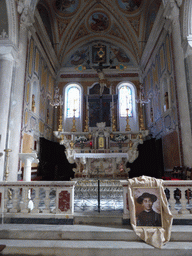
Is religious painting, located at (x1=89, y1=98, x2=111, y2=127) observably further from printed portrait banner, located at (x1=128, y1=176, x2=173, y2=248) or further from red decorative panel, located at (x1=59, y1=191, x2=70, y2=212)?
printed portrait banner, located at (x1=128, y1=176, x2=173, y2=248)

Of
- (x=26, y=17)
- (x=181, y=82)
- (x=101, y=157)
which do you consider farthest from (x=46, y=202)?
(x=26, y=17)

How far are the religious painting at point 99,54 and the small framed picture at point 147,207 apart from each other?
46.7 feet

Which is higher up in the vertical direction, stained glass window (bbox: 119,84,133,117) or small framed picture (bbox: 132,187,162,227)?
stained glass window (bbox: 119,84,133,117)

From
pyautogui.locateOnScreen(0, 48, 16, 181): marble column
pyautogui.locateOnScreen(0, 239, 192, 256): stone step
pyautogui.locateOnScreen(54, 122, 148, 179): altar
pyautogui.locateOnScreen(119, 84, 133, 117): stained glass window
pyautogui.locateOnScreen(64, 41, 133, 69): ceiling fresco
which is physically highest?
pyautogui.locateOnScreen(64, 41, 133, 69): ceiling fresco

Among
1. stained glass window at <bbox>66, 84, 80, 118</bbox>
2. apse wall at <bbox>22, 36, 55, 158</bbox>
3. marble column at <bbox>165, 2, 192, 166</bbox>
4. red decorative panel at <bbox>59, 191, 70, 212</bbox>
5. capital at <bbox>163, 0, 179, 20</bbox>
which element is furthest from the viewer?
stained glass window at <bbox>66, 84, 80, 118</bbox>

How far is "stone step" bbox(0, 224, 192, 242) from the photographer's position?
12.4 ft

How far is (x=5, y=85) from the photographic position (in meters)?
7.97

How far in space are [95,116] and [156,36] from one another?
6.47 metres

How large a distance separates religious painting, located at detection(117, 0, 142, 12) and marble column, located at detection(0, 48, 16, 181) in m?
9.96

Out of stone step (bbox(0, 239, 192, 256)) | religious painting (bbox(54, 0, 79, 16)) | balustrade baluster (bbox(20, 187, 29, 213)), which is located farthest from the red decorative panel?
religious painting (bbox(54, 0, 79, 16))

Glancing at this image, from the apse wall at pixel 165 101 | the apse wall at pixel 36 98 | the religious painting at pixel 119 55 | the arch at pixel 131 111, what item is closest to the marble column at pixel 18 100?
the apse wall at pixel 36 98

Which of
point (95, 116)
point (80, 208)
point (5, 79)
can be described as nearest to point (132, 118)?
point (95, 116)

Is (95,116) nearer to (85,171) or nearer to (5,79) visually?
(85,171)

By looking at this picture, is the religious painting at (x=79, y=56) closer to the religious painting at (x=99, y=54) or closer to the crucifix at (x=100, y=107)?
the religious painting at (x=99, y=54)
